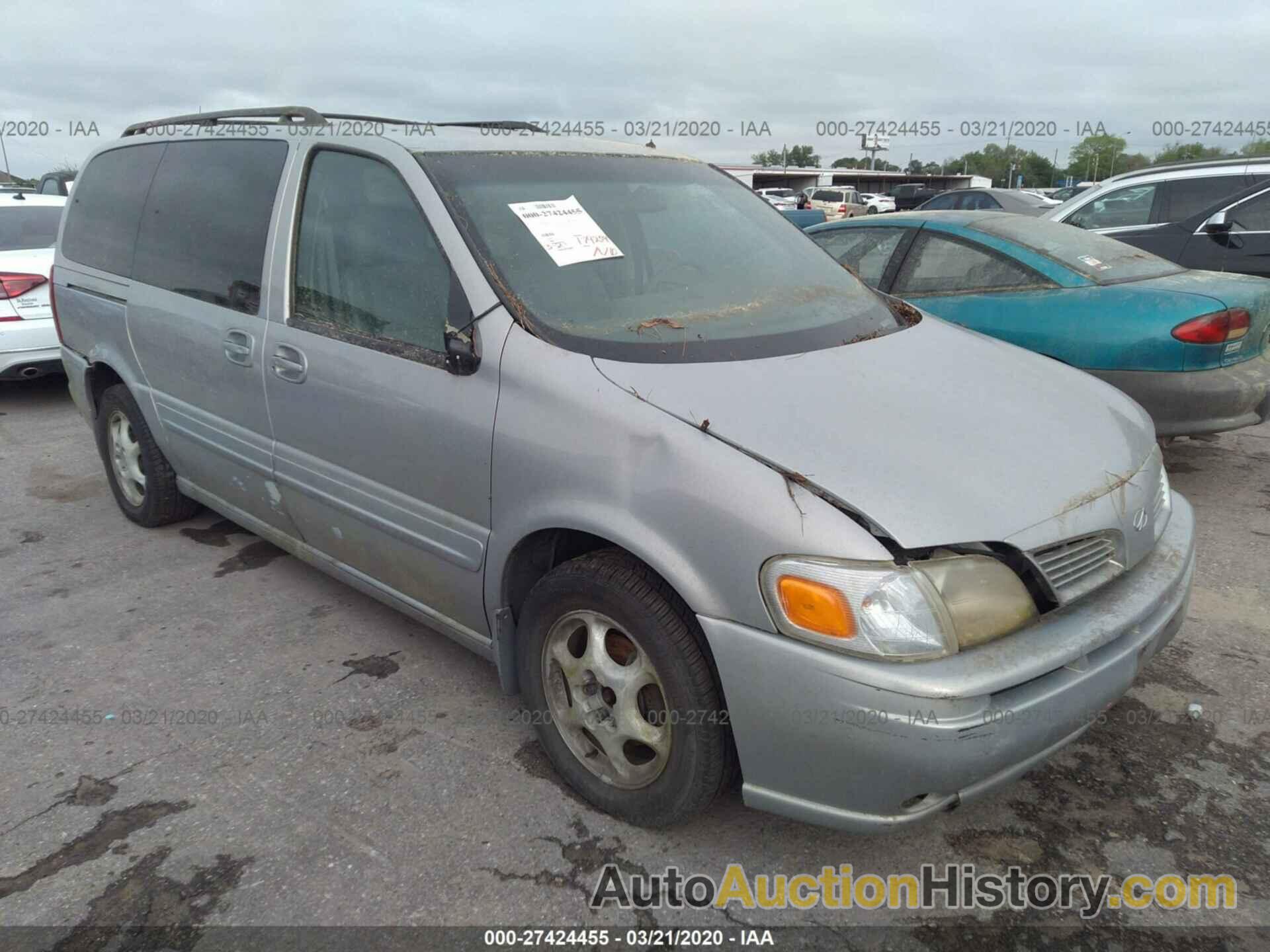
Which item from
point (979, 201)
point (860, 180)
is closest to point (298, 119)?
point (979, 201)

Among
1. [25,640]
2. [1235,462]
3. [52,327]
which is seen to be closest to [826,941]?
[25,640]

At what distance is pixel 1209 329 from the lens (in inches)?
165

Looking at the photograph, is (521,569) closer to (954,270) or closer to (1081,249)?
(954,270)

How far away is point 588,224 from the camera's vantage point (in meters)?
2.74

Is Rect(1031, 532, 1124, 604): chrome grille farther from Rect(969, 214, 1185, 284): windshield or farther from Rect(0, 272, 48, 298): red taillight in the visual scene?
Rect(0, 272, 48, 298): red taillight

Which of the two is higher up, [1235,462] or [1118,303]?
[1118,303]

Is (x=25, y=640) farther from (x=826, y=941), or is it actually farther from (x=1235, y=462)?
(x=1235, y=462)

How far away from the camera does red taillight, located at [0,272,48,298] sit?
21.0ft

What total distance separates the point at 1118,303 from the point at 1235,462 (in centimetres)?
162

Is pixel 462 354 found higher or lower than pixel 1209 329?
higher

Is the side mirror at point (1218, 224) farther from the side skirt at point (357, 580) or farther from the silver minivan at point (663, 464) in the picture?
the side skirt at point (357, 580)

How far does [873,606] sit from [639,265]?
52.8 inches

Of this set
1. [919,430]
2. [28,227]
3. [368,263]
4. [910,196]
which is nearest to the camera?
[919,430]

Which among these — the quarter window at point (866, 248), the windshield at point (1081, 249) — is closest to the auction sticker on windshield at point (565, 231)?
the quarter window at point (866, 248)
